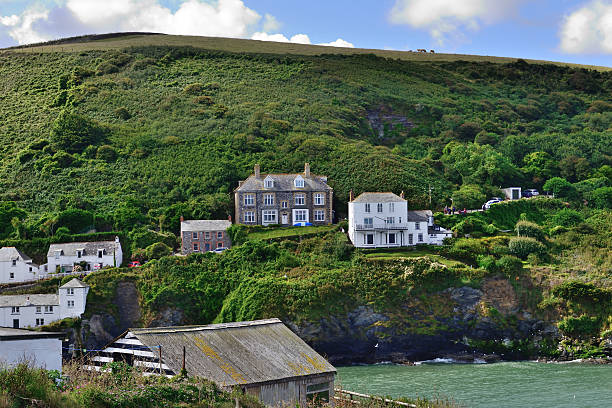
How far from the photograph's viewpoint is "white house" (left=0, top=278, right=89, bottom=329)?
63.2m

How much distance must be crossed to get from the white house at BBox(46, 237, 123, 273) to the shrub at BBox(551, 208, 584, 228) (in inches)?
1687

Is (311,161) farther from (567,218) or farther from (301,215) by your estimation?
(567,218)

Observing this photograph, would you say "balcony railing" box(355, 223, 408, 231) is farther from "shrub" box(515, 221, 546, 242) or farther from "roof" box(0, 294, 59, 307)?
"roof" box(0, 294, 59, 307)

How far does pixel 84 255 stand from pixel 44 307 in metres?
9.61

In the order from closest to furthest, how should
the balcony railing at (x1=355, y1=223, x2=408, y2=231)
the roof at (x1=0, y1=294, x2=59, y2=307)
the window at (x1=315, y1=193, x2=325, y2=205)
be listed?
the roof at (x1=0, y1=294, x2=59, y2=307)
the balcony railing at (x1=355, y1=223, x2=408, y2=231)
the window at (x1=315, y1=193, x2=325, y2=205)

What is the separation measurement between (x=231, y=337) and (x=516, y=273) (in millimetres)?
39928

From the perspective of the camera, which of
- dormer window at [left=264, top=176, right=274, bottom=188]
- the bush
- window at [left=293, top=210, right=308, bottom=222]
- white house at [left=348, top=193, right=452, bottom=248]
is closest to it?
the bush

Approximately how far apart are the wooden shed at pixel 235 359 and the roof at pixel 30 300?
34288mm

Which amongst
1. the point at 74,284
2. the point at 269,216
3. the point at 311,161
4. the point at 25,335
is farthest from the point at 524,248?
the point at 25,335

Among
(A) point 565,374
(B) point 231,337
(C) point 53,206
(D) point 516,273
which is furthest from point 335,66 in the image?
(B) point 231,337

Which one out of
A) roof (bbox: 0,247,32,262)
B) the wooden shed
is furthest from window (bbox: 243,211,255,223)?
the wooden shed

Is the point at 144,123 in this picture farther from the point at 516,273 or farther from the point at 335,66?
the point at 516,273

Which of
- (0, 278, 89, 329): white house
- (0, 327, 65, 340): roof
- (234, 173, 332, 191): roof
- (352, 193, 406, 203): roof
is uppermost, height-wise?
(234, 173, 332, 191): roof

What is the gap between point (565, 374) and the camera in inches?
2039
